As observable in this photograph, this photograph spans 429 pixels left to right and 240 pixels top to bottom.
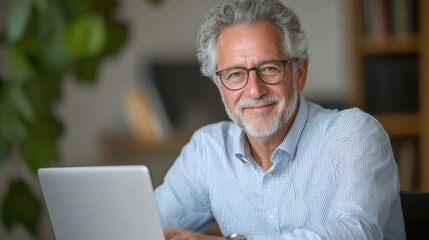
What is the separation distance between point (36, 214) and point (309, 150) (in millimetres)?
1409

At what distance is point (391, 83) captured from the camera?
3.74 meters

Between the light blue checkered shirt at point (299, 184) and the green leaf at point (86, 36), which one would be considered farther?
the green leaf at point (86, 36)

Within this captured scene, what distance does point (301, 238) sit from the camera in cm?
122

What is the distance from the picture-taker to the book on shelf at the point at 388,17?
3631mm

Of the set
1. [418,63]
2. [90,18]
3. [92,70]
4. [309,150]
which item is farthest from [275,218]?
[418,63]

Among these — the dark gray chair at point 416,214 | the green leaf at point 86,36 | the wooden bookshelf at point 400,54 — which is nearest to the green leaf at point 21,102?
the green leaf at point 86,36

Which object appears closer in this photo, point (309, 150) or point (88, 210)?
point (88, 210)

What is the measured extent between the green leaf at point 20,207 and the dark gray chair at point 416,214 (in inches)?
61.2

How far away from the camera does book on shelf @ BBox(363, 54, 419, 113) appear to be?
3.71 metres

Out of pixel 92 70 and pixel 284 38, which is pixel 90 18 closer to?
pixel 92 70

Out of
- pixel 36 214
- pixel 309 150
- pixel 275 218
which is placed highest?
pixel 309 150

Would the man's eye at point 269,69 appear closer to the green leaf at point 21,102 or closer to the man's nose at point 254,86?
the man's nose at point 254,86

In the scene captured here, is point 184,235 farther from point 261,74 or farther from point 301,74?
point 301,74

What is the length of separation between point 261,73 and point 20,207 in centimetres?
140
